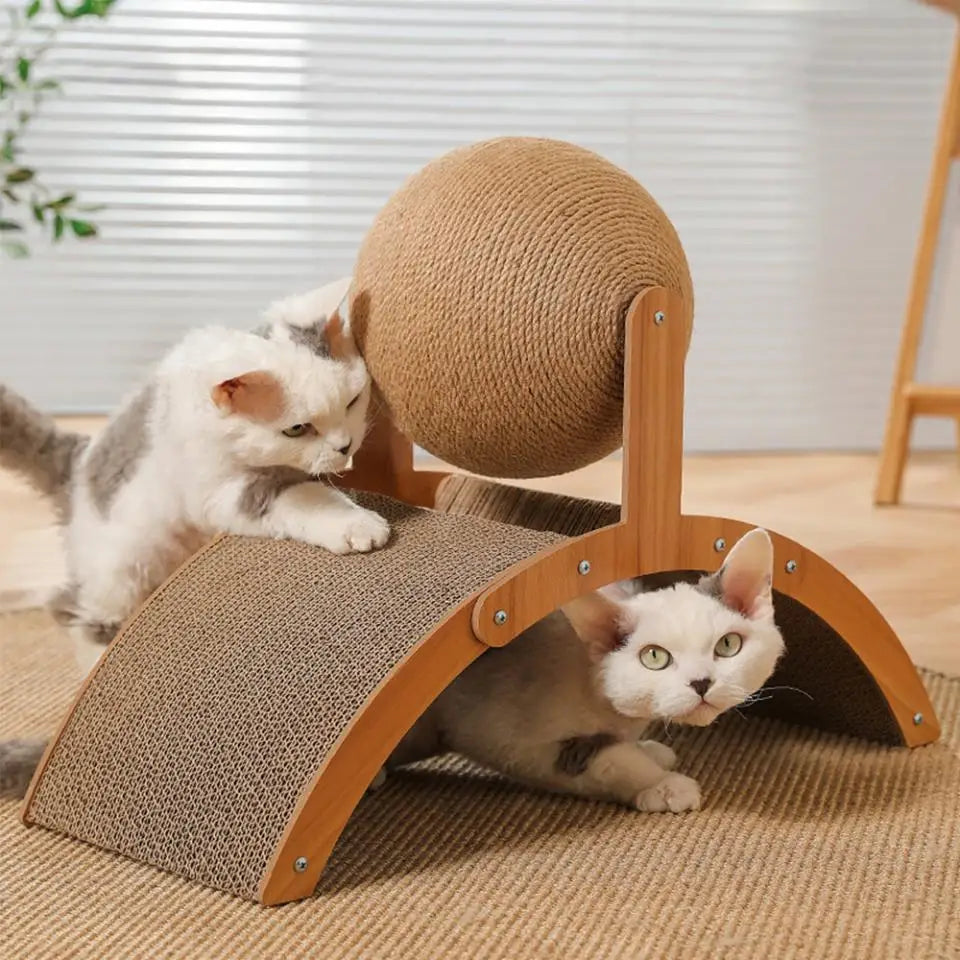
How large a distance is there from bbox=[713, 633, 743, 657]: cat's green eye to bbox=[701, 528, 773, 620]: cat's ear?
4 cm

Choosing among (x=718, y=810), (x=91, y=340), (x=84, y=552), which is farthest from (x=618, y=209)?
(x=91, y=340)

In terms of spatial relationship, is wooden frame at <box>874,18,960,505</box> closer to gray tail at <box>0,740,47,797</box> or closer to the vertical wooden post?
the vertical wooden post

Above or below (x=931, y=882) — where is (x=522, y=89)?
above

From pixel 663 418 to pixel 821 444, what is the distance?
243 cm

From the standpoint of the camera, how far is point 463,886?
126 cm

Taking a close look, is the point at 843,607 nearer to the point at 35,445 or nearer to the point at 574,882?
the point at 574,882

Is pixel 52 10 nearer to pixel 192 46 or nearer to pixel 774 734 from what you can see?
pixel 192 46

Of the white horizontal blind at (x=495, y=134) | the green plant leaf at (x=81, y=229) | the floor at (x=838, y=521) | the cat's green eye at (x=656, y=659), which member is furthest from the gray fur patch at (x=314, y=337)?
the white horizontal blind at (x=495, y=134)

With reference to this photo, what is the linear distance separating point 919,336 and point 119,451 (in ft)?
6.36

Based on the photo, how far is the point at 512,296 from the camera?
1.40 metres

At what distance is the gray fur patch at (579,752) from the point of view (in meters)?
1.43

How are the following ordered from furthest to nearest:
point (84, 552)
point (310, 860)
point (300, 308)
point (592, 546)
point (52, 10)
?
point (52, 10)
point (84, 552)
point (300, 308)
point (592, 546)
point (310, 860)

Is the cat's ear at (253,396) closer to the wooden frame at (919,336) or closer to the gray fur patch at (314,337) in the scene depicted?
the gray fur patch at (314,337)

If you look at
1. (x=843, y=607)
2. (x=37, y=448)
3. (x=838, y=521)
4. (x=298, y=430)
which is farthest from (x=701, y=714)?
(x=838, y=521)
